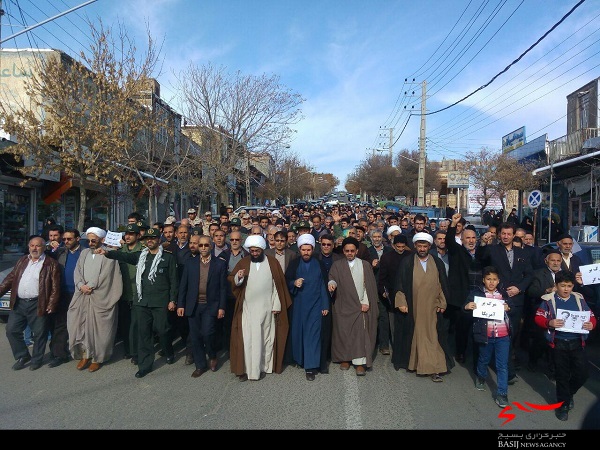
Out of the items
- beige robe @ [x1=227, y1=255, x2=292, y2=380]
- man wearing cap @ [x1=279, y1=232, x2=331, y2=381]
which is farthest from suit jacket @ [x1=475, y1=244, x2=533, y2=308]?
beige robe @ [x1=227, y1=255, x2=292, y2=380]

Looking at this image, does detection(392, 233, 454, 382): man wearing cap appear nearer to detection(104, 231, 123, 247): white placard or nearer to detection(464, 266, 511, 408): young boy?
detection(464, 266, 511, 408): young boy

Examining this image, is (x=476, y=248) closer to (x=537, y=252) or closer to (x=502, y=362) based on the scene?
(x=537, y=252)

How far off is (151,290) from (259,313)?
1.42 m

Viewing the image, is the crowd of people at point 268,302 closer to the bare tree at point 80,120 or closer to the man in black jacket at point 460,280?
the man in black jacket at point 460,280

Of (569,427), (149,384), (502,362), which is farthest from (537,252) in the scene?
(149,384)

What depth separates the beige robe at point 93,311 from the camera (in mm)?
6465

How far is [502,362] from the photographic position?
210 inches

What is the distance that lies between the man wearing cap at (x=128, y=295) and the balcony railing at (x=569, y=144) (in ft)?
65.3

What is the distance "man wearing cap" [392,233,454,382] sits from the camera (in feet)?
20.3

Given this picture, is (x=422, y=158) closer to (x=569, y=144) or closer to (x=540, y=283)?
(x=569, y=144)

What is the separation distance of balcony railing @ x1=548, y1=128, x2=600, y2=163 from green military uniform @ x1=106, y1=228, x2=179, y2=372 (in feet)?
65.5

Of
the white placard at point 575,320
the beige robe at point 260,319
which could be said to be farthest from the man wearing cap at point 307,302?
the white placard at point 575,320

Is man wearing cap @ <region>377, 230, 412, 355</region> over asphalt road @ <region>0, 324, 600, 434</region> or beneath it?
over
